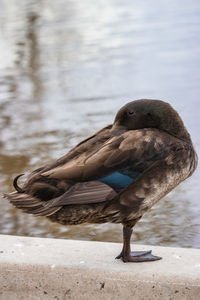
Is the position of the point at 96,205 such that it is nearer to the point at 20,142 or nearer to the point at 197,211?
the point at 197,211

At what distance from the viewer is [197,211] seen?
4895 millimetres

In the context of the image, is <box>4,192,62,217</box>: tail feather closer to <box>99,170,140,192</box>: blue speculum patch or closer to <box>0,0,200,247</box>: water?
<box>99,170,140,192</box>: blue speculum patch

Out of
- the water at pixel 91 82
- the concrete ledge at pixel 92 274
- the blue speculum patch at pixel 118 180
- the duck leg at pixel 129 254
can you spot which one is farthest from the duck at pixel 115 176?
the water at pixel 91 82

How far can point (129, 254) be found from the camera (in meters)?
3.48

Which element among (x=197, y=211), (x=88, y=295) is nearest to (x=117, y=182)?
(x=88, y=295)

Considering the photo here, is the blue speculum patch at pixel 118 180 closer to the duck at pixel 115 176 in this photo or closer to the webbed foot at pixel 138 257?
the duck at pixel 115 176

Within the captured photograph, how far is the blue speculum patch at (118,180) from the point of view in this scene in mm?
3061

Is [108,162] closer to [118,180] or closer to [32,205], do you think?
[118,180]

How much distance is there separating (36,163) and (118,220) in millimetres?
2856

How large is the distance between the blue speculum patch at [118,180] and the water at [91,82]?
4.64 ft

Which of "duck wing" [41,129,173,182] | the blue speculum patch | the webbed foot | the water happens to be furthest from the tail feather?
the water

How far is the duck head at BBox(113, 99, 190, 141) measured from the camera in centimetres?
322

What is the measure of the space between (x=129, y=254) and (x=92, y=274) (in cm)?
21

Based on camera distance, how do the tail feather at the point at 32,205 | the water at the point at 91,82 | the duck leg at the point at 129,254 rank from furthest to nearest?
the water at the point at 91,82, the duck leg at the point at 129,254, the tail feather at the point at 32,205
